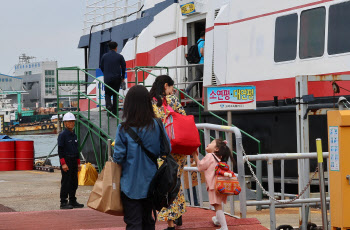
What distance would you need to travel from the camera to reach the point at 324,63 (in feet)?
41.3

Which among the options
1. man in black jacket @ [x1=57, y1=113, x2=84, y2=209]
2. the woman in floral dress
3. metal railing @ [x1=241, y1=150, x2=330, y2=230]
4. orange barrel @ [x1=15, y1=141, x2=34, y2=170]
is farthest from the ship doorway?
the woman in floral dress

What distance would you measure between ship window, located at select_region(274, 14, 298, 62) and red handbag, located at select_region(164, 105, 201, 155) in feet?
18.0

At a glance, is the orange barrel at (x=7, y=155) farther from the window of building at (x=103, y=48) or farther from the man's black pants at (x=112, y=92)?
the man's black pants at (x=112, y=92)

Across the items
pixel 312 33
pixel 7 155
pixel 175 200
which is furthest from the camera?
pixel 7 155

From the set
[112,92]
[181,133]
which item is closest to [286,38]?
[112,92]

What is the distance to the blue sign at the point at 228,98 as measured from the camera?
11.3m

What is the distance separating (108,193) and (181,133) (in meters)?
1.79

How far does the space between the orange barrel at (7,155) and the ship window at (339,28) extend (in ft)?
39.8

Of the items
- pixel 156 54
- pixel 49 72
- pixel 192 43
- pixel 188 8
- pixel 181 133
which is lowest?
pixel 181 133

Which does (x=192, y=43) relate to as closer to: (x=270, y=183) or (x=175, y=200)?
(x=270, y=183)

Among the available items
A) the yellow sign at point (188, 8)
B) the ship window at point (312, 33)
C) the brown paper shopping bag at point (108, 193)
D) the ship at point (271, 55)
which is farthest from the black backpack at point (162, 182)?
the yellow sign at point (188, 8)

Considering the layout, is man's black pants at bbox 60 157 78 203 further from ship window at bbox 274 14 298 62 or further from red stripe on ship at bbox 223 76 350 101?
ship window at bbox 274 14 298 62

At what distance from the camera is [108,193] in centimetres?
651

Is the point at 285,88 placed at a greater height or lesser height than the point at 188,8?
lesser
